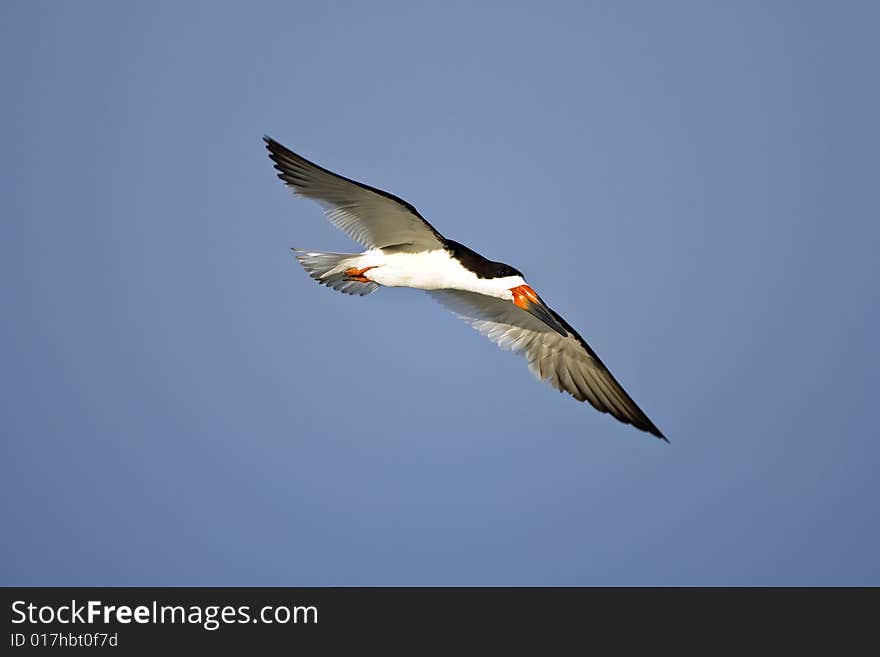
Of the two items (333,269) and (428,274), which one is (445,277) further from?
(333,269)

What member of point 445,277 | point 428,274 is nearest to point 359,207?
point 428,274

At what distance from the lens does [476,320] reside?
43.0ft

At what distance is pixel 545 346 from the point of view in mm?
13109

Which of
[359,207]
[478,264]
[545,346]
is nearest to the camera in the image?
[359,207]

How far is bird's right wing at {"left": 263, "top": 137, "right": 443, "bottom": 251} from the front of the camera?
1075cm

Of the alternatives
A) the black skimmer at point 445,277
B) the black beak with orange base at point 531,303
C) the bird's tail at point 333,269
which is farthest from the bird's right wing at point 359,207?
the black beak with orange base at point 531,303

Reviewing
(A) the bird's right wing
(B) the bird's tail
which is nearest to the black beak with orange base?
(A) the bird's right wing

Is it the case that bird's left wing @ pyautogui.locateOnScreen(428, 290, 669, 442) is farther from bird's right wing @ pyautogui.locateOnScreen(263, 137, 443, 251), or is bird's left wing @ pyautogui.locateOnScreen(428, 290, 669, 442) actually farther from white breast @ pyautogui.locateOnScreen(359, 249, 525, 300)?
bird's right wing @ pyautogui.locateOnScreen(263, 137, 443, 251)

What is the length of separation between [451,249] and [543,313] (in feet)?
4.24

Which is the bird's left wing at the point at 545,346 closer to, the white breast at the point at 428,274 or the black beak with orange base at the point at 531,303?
the black beak with orange base at the point at 531,303

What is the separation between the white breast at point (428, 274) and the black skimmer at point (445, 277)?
0.03ft

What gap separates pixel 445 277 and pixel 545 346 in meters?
1.88
